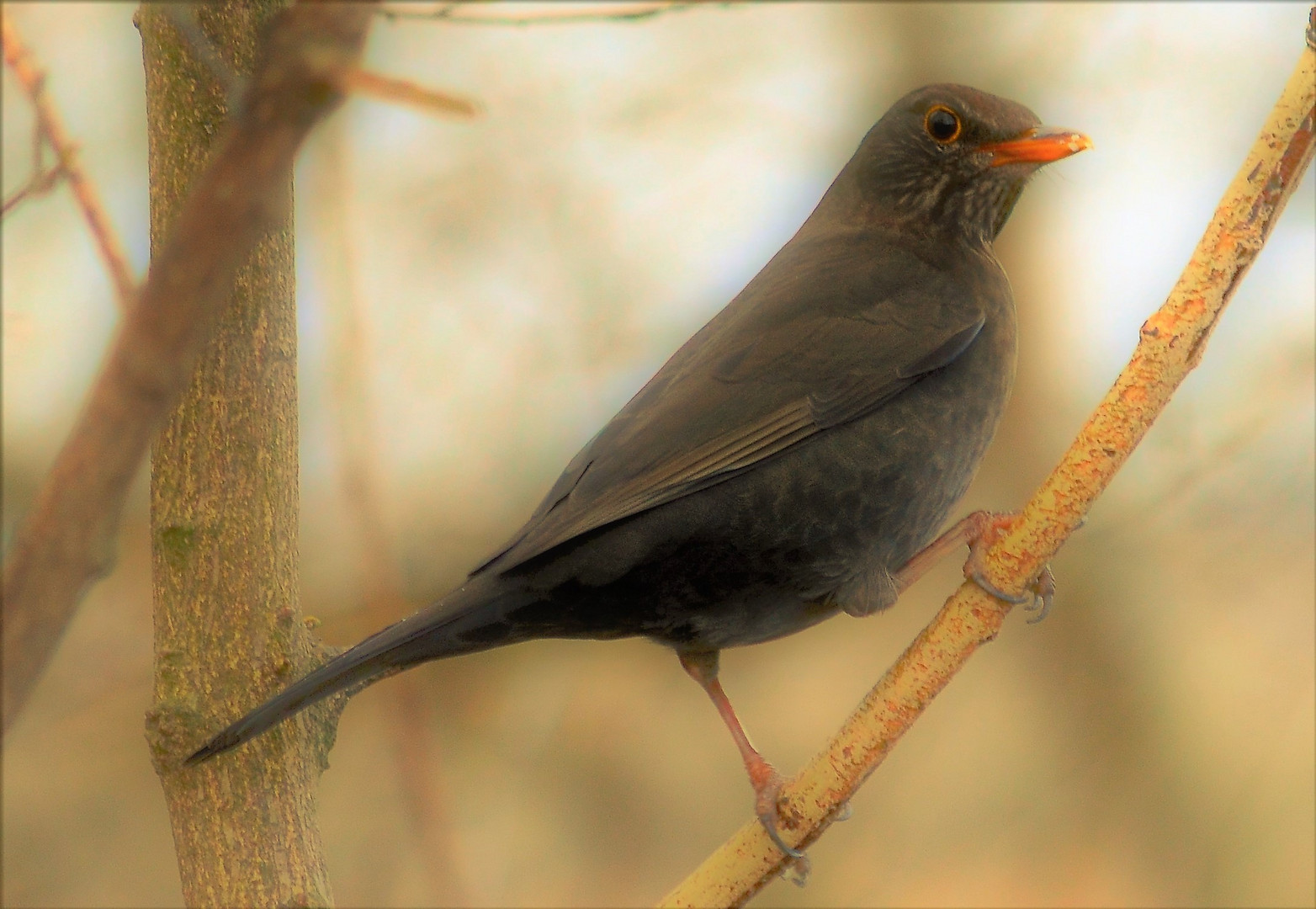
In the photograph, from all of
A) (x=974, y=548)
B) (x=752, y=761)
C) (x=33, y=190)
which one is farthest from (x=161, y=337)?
(x=752, y=761)

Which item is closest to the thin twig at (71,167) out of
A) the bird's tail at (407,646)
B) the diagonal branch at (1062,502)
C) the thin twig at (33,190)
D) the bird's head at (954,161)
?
the thin twig at (33,190)

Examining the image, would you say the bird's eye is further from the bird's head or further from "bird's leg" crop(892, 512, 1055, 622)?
"bird's leg" crop(892, 512, 1055, 622)

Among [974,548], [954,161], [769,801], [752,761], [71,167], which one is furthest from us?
[954,161]

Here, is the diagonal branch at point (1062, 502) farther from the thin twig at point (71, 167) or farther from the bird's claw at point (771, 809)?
the thin twig at point (71, 167)

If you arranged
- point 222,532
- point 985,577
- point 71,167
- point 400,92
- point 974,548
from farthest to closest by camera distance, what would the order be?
point 974,548
point 985,577
point 222,532
point 71,167
point 400,92

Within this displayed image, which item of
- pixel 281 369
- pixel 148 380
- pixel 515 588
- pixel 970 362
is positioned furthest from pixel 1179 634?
pixel 148 380

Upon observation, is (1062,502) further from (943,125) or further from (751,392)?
(943,125)

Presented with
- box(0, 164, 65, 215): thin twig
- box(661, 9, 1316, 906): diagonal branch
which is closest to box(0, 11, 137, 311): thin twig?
box(0, 164, 65, 215): thin twig
